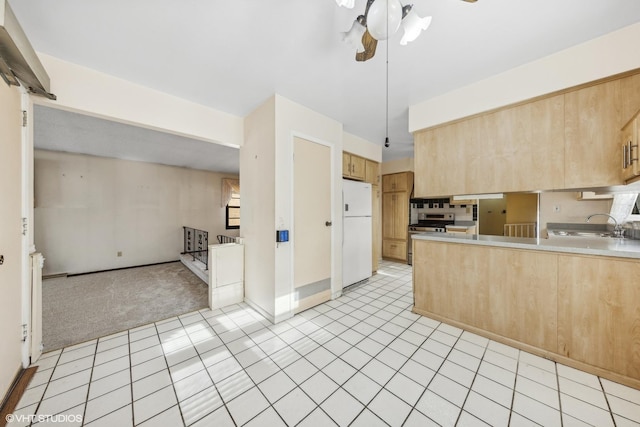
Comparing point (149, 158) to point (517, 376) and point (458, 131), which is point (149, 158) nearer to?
point (458, 131)

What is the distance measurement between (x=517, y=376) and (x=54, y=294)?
5943 millimetres

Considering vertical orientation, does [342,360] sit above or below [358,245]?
below

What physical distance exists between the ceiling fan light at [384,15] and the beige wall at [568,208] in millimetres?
4240

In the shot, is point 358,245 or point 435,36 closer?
point 435,36

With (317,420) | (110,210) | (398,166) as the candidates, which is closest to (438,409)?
(317,420)

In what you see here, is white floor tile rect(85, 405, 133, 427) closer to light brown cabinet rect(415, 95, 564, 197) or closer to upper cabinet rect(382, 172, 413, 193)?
light brown cabinet rect(415, 95, 564, 197)

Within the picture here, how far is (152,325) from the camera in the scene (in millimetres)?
2424

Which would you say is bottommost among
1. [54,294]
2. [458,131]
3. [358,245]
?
[54,294]

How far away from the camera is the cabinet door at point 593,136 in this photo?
5.71 feet

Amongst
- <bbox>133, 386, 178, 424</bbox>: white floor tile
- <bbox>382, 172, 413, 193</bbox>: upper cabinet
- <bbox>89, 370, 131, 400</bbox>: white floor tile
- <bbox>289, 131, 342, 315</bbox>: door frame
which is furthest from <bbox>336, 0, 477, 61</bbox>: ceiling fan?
<bbox>382, 172, 413, 193</bbox>: upper cabinet

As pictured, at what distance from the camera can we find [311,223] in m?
2.88

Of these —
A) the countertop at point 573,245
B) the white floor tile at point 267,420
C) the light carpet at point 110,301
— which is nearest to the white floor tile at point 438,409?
the white floor tile at point 267,420

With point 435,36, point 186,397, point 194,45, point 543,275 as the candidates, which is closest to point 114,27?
point 194,45

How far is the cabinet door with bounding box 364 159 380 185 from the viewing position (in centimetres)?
419
